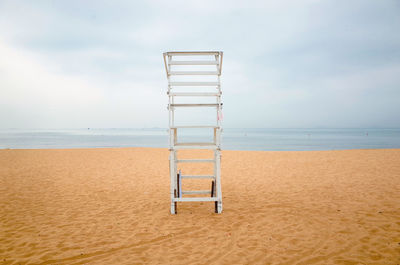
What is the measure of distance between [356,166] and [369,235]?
9972 mm

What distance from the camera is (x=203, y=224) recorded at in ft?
17.4

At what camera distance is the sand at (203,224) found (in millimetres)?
3984

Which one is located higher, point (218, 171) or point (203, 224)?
point (218, 171)

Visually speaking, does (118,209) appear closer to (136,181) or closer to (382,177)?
(136,181)

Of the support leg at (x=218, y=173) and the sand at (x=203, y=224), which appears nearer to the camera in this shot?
the sand at (x=203, y=224)

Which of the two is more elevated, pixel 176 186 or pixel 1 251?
pixel 176 186

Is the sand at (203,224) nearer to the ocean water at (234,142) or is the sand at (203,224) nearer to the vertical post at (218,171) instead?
the vertical post at (218,171)

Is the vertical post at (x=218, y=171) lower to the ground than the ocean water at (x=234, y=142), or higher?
higher

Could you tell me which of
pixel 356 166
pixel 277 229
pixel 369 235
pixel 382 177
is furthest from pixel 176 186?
pixel 356 166

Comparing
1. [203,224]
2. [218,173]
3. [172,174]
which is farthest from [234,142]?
[203,224]

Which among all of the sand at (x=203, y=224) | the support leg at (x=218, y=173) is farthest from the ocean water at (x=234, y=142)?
the support leg at (x=218, y=173)

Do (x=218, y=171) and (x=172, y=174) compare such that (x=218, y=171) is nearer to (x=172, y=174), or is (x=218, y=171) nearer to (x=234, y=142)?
(x=172, y=174)

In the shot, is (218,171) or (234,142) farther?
(234,142)

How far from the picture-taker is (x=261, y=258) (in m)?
3.88
